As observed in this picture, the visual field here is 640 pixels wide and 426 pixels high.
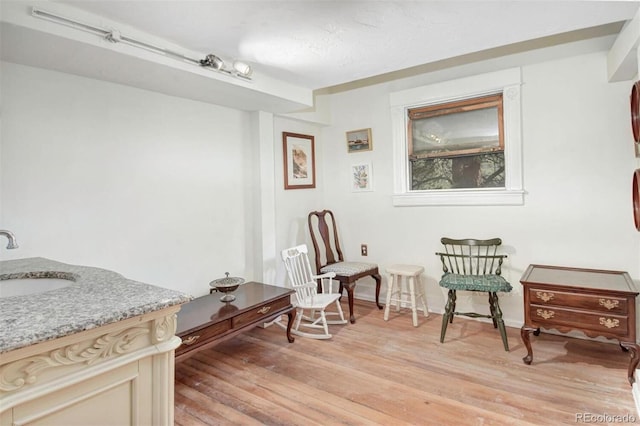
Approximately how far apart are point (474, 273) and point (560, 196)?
0.98m

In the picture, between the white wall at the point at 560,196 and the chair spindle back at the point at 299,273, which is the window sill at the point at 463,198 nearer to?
the white wall at the point at 560,196

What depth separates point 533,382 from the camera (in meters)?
2.27

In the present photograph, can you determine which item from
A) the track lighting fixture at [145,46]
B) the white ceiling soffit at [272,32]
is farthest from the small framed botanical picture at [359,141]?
the track lighting fixture at [145,46]

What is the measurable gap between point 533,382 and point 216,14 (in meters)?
2.91

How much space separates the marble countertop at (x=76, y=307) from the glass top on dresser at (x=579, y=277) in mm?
2406

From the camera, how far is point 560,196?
117 inches

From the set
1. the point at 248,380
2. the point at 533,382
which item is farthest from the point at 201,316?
the point at 533,382

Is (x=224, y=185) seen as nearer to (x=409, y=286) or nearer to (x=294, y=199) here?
(x=294, y=199)

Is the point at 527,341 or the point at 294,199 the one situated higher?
the point at 294,199

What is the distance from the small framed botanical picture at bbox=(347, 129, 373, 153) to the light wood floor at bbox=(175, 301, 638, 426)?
204cm

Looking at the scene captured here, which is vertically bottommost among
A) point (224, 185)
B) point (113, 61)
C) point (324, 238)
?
point (324, 238)

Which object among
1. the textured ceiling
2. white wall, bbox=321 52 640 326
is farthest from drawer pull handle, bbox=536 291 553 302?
the textured ceiling

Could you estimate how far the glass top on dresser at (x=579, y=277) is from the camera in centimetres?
234

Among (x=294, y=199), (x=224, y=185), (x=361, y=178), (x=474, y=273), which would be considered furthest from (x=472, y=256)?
(x=224, y=185)
